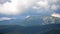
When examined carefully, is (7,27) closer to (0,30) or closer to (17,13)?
(0,30)

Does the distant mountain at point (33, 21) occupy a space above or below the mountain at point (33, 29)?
above

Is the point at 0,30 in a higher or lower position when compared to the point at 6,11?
lower

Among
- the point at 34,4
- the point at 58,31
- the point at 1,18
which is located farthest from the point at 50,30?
the point at 1,18

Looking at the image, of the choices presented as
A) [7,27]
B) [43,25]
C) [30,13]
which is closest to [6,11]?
[7,27]

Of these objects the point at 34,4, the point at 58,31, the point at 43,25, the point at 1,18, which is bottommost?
the point at 58,31

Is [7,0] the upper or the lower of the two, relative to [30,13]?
upper

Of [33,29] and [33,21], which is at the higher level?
[33,21]

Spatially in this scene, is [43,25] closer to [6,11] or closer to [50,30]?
[50,30]

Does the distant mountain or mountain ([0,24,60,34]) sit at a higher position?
the distant mountain
